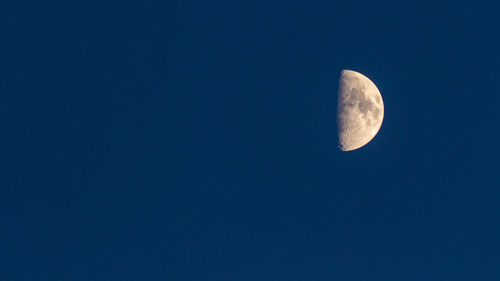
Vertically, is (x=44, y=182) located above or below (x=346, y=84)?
below

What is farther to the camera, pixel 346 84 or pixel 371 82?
pixel 371 82

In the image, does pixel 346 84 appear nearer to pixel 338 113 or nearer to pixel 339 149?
pixel 338 113

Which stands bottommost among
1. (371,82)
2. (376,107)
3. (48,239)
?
(48,239)

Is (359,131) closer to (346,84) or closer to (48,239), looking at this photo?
(346,84)

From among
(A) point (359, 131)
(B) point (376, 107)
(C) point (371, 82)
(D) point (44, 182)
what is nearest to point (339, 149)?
(A) point (359, 131)

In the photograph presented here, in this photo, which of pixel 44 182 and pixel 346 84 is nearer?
pixel 346 84

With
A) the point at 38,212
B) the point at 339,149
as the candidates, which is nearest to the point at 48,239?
the point at 38,212

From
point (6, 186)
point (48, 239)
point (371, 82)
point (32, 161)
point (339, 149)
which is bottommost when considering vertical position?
point (48, 239)
